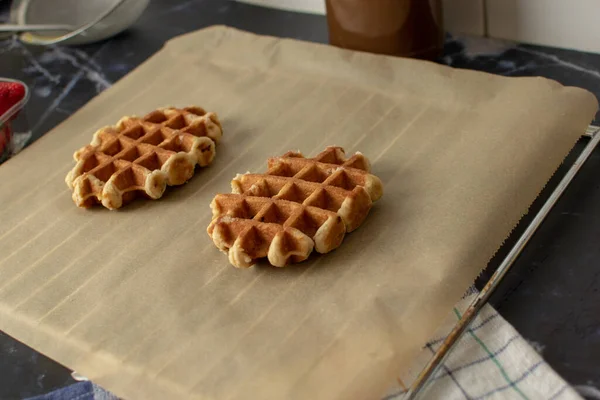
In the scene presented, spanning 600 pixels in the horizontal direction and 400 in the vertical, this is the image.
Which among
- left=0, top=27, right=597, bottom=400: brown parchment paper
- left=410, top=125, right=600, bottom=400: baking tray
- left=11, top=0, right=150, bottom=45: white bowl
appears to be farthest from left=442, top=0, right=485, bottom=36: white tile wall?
left=11, top=0, right=150, bottom=45: white bowl

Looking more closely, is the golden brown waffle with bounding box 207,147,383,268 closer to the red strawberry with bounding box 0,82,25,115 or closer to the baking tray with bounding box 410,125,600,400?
the baking tray with bounding box 410,125,600,400

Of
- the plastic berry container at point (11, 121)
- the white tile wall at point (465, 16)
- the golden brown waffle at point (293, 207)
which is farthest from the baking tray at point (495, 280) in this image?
the plastic berry container at point (11, 121)

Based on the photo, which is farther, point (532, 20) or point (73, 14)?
point (73, 14)

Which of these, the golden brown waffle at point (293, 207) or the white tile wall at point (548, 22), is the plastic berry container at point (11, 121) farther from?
the white tile wall at point (548, 22)

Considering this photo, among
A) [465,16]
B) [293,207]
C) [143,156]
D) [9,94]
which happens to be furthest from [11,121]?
[465,16]

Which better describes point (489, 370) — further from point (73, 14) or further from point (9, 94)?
point (73, 14)
